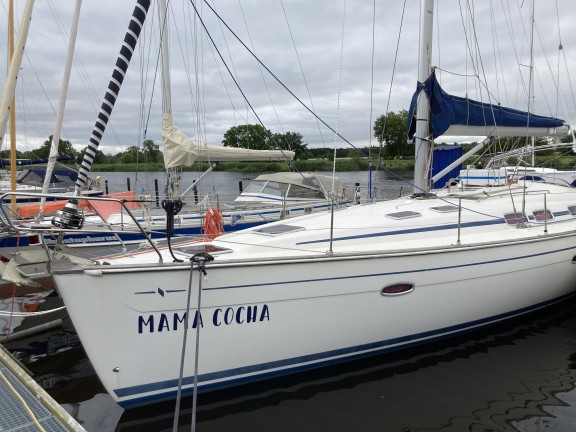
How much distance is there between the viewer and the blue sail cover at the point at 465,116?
659 centimetres

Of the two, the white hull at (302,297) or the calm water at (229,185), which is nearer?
the white hull at (302,297)

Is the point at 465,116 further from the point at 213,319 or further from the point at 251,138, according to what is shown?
the point at 251,138

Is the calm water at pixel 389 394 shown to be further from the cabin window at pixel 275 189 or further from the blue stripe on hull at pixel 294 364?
the cabin window at pixel 275 189

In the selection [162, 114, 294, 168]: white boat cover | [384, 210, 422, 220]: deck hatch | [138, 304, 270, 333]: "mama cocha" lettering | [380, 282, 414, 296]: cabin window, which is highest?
[162, 114, 294, 168]: white boat cover

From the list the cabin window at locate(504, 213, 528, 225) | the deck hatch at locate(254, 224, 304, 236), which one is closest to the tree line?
the deck hatch at locate(254, 224, 304, 236)

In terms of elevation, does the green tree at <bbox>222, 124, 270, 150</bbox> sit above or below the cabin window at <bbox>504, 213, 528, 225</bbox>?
above

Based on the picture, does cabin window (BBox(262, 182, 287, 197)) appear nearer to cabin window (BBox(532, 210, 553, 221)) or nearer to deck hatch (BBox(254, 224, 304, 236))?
deck hatch (BBox(254, 224, 304, 236))

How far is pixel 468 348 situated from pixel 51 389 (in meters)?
4.92

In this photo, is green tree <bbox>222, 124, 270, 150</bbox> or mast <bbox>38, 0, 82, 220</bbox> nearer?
mast <bbox>38, 0, 82, 220</bbox>

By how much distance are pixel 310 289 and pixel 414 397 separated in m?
1.57

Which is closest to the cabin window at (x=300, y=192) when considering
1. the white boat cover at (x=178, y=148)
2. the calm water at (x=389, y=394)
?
the white boat cover at (x=178, y=148)

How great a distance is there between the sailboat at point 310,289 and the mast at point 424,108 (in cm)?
3

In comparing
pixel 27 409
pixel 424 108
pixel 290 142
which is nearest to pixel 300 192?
pixel 424 108

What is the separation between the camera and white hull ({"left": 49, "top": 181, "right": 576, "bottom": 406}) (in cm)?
390
